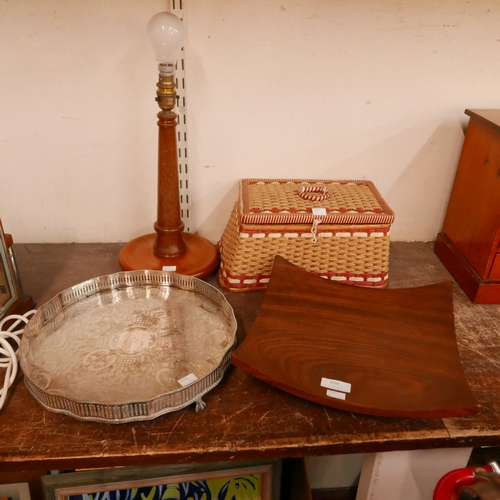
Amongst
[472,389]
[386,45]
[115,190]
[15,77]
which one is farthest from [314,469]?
[15,77]

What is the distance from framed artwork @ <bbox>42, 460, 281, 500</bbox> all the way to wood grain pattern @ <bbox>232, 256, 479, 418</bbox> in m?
0.34

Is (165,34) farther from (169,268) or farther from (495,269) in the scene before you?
(495,269)

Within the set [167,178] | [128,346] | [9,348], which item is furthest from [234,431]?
[167,178]

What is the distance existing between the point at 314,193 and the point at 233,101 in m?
0.28

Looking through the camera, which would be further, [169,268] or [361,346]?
[169,268]

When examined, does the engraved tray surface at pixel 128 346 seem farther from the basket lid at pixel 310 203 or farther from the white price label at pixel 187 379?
the basket lid at pixel 310 203

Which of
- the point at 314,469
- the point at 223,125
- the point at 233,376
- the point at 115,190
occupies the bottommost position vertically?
the point at 314,469

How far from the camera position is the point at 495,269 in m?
1.00

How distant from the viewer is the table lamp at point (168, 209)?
881 mm

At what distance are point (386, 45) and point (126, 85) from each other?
56cm

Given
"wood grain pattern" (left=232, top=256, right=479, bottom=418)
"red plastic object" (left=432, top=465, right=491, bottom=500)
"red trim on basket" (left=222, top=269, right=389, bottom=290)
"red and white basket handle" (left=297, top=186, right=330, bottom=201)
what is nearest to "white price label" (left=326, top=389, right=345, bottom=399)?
"wood grain pattern" (left=232, top=256, right=479, bottom=418)

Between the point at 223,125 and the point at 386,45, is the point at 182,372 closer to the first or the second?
Answer: the point at 223,125

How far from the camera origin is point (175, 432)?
0.71 meters

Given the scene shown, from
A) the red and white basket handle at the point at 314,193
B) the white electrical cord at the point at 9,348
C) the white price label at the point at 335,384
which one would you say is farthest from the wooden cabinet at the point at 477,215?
the white electrical cord at the point at 9,348
